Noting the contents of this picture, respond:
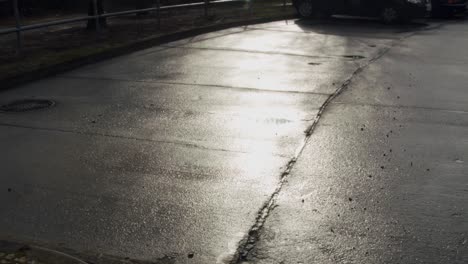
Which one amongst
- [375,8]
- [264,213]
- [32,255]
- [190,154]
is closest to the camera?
[32,255]

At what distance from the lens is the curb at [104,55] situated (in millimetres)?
10668

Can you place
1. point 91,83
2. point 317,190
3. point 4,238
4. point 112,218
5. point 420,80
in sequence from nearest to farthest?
point 4,238 → point 112,218 → point 317,190 → point 91,83 → point 420,80

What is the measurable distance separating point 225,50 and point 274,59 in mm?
1634

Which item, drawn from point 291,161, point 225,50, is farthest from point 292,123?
point 225,50

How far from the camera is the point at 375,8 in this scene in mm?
22672

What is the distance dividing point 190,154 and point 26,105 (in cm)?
334

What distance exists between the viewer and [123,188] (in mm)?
6086

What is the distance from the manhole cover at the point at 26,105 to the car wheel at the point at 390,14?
51.7ft

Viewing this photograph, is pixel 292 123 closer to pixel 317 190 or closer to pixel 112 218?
pixel 317 190

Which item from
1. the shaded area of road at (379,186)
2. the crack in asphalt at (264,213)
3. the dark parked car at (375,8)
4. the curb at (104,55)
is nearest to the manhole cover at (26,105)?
the curb at (104,55)

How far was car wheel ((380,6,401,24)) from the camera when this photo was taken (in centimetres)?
2244

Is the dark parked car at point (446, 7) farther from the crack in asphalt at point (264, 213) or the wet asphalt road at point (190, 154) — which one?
the crack in asphalt at point (264, 213)

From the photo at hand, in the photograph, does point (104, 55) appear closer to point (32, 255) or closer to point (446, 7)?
point (32, 255)

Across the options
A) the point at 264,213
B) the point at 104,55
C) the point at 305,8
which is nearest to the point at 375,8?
the point at 305,8
